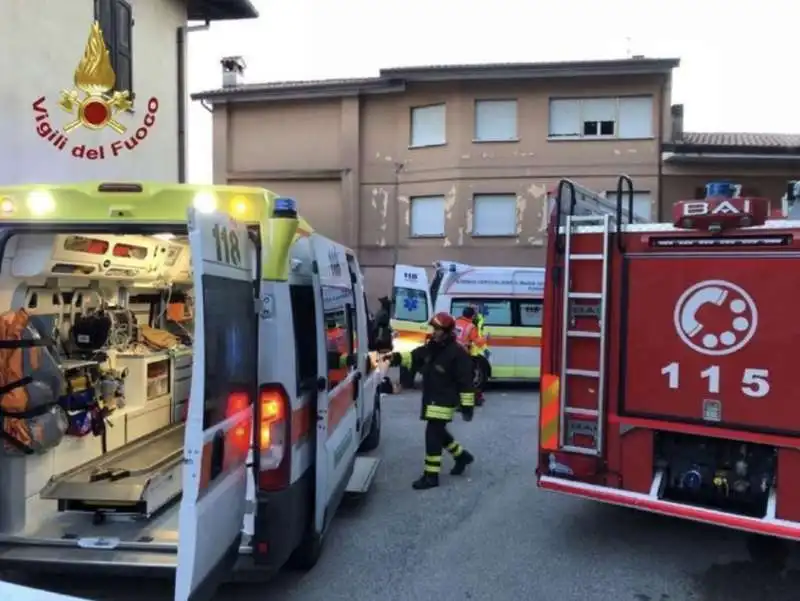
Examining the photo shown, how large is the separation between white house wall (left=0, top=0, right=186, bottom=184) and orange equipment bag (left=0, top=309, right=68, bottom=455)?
4.75 meters

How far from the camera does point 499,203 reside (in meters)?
23.4

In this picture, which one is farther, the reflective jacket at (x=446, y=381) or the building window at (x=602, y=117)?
the building window at (x=602, y=117)

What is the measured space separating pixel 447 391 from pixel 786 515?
3.30 m

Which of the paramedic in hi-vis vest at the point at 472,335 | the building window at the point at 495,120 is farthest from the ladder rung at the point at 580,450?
the building window at the point at 495,120

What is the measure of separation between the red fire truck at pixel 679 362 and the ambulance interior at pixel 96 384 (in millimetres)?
2730

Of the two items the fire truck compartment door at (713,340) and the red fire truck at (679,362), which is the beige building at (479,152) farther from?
the fire truck compartment door at (713,340)

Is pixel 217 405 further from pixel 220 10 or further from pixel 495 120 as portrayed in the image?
pixel 495 120

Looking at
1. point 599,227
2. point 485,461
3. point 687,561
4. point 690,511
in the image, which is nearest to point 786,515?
point 690,511

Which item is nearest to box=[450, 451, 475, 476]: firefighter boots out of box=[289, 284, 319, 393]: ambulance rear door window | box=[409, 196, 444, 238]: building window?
box=[289, 284, 319, 393]: ambulance rear door window

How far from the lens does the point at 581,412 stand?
17.8 ft

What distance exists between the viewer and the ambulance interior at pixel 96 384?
448 cm

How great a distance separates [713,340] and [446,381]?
2932 mm

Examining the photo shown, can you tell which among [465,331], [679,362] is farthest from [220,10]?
[679,362]

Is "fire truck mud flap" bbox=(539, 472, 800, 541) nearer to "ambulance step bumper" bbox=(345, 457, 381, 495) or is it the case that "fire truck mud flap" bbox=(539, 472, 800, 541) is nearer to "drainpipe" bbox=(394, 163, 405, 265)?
"ambulance step bumper" bbox=(345, 457, 381, 495)
